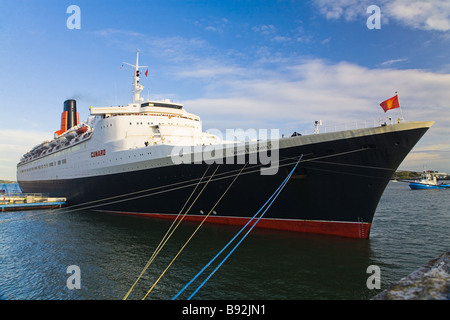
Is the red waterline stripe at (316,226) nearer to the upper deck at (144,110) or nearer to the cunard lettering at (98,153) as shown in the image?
the upper deck at (144,110)

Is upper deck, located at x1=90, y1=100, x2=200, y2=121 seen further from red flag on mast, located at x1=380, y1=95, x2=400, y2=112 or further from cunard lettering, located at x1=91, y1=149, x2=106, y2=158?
red flag on mast, located at x1=380, y1=95, x2=400, y2=112

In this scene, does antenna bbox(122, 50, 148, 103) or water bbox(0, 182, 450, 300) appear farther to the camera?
antenna bbox(122, 50, 148, 103)

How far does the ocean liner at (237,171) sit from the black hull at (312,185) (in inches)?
1.7

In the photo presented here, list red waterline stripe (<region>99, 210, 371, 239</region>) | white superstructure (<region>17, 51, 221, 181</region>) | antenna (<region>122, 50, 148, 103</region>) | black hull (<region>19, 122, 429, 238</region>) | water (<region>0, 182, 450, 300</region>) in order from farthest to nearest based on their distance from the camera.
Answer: antenna (<region>122, 50, 148, 103</region>) → white superstructure (<region>17, 51, 221, 181</region>) → red waterline stripe (<region>99, 210, 371, 239</region>) → black hull (<region>19, 122, 429, 238</region>) → water (<region>0, 182, 450, 300</region>)

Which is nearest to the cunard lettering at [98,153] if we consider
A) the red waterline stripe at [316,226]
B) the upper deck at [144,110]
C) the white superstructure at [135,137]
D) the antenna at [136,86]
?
the white superstructure at [135,137]

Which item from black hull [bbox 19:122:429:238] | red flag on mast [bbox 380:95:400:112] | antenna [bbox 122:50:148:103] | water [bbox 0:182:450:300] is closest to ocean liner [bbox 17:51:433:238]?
black hull [bbox 19:122:429:238]

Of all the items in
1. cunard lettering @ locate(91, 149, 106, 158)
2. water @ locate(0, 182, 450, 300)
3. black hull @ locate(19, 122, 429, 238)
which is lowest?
water @ locate(0, 182, 450, 300)

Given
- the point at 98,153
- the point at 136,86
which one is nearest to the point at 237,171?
the point at 98,153

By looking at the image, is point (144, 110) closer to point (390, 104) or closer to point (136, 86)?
point (136, 86)

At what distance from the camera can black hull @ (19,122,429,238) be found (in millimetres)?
11467

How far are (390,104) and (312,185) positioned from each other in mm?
4692

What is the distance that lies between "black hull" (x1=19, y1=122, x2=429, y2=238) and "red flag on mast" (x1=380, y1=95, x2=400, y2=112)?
1.23m
